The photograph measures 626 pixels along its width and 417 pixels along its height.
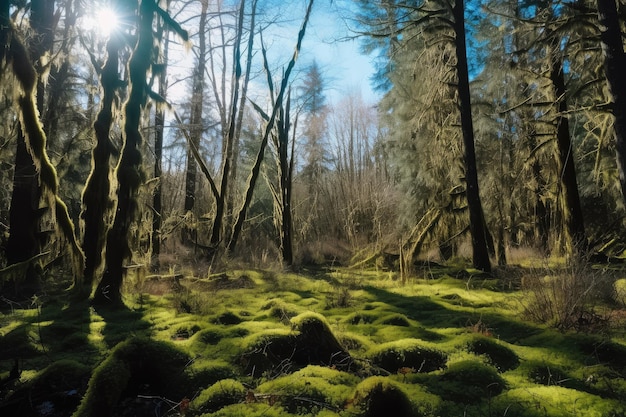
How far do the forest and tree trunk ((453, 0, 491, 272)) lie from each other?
0.04 m

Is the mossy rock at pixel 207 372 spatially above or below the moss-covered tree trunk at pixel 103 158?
below

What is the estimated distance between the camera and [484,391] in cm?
274

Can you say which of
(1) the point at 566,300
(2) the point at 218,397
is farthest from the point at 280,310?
(1) the point at 566,300

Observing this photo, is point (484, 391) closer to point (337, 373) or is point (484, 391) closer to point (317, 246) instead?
point (337, 373)

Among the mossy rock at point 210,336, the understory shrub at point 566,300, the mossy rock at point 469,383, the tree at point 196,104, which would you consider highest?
the tree at point 196,104

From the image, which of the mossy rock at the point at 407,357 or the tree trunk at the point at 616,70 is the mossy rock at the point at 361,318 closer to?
the mossy rock at the point at 407,357

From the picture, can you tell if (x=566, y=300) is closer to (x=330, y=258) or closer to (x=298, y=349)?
(x=298, y=349)

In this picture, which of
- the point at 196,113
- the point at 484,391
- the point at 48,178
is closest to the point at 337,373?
the point at 484,391

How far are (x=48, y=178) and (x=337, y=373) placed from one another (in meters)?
4.72

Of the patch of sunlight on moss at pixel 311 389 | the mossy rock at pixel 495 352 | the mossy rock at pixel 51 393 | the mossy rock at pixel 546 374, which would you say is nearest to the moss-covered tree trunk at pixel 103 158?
the mossy rock at pixel 51 393

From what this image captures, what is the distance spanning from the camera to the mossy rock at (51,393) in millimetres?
2588

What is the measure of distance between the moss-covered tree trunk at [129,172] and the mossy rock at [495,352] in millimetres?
4649

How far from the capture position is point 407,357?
3355 millimetres

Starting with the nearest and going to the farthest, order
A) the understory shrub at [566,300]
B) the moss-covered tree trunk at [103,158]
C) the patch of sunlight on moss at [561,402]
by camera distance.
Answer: the patch of sunlight on moss at [561,402], the understory shrub at [566,300], the moss-covered tree trunk at [103,158]
